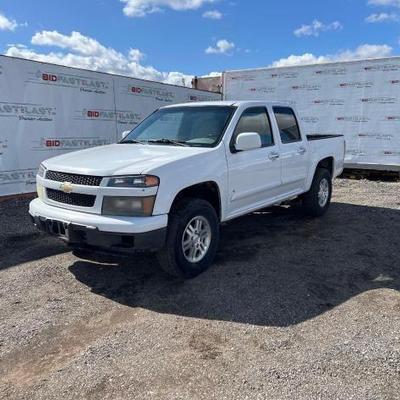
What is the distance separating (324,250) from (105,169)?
10.3 ft

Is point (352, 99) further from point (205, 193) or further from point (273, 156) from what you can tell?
point (205, 193)

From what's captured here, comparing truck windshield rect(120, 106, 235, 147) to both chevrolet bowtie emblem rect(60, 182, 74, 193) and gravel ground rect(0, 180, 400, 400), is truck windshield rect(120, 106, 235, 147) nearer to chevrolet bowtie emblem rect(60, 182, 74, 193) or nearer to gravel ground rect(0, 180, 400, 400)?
chevrolet bowtie emblem rect(60, 182, 74, 193)

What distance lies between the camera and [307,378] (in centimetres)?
285

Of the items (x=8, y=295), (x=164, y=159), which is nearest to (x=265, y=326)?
(x=164, y=159)

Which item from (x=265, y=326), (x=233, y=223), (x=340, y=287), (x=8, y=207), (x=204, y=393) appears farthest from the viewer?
(x=8, y=207)

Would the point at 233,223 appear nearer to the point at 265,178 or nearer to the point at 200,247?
the point at 265,178

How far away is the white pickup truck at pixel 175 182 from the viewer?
3.86 metres

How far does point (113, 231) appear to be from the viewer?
380 centimetres

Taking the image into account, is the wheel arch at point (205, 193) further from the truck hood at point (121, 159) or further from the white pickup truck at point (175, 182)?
the truck hood at point (121, 159)

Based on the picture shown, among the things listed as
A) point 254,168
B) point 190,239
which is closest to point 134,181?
point 190,239

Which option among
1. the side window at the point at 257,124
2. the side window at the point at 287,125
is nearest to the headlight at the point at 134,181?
→ the side window at the point at 257,124

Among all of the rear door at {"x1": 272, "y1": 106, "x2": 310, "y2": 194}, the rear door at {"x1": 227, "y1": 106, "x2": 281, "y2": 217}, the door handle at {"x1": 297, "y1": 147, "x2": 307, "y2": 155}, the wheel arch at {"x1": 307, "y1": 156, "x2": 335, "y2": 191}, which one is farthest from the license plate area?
the wheel arch at {"x1": 307, "y1": 156, "x2": 335, "y2": 191}

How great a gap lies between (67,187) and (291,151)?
332 cm

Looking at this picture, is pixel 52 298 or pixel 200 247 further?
pixel 200 247
